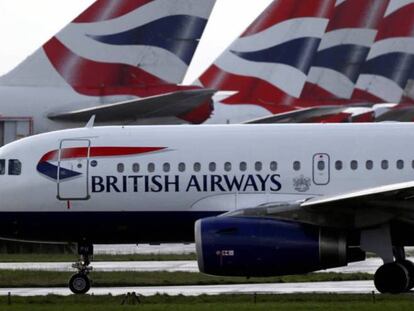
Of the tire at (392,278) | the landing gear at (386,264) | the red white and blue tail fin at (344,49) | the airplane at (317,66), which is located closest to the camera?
the landing gear at (386,264)

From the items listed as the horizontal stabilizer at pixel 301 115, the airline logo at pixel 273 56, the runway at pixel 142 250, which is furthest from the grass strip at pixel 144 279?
the airline logo at pixel 273 56

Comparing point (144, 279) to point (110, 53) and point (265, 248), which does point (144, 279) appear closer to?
point (265, 248)

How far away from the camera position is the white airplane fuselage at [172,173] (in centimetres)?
2681

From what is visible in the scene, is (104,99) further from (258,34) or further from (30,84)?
Result: (258,34)

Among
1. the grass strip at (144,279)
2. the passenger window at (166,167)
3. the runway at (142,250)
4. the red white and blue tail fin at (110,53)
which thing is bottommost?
the grass strip at (144,279)

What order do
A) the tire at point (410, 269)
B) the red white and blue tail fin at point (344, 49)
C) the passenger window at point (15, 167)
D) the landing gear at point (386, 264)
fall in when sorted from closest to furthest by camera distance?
1. the landing gear at point (386, 264)
2. the tire at point (410, 269)
3. the passenger window at point (15, 167)
4. the red white and blue tail fin at point (344, 49)

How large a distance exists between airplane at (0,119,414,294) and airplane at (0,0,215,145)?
17.0 metres

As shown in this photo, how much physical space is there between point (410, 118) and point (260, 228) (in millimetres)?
37661

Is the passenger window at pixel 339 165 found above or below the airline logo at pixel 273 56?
below

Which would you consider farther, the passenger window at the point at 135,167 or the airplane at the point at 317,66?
the airplane at the point at 317,66

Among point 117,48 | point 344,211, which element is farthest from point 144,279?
point 117,48

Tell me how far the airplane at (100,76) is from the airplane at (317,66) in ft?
12.1

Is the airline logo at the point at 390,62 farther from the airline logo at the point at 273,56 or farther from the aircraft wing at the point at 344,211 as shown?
the aircraft wing at the point at 344,211

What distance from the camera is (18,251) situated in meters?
47.5
